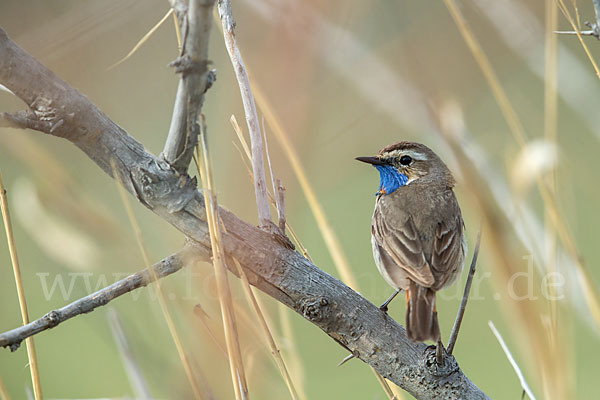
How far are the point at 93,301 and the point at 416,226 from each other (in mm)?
1572

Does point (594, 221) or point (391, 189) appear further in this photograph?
point (594, 221)

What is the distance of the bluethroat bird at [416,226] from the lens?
2.35 metres

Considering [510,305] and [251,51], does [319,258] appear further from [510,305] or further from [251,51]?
[510,305]

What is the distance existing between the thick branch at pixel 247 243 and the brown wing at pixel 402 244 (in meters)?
0.67

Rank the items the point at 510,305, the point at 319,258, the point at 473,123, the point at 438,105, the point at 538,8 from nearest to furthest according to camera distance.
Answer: the point at 510,305, the point at 438,105, the point at 319,258, the point at 538,8, the point at 473,123

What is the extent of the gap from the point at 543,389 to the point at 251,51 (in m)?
4.17

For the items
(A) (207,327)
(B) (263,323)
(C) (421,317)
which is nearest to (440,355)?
(C) (421,317)

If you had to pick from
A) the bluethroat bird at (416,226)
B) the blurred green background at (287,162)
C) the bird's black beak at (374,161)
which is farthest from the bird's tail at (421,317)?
the bird's black beak at (374,161)

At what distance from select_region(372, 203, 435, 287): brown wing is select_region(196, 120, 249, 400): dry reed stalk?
1058mm

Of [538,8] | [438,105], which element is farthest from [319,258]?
[438,105]

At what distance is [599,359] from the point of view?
526 centimetres

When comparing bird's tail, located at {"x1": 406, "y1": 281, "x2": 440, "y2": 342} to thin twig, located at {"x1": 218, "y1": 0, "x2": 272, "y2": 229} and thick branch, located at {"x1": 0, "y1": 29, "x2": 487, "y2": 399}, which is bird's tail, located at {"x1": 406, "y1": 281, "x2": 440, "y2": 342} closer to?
thick branch, located at {"x1": 0, "y1": 29, "x2": 487, "y2": 399}

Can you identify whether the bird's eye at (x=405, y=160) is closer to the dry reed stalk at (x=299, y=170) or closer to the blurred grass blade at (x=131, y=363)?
the dry reed stalk at (x=299, y=170)

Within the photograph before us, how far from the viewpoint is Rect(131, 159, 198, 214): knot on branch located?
55.2 inches
